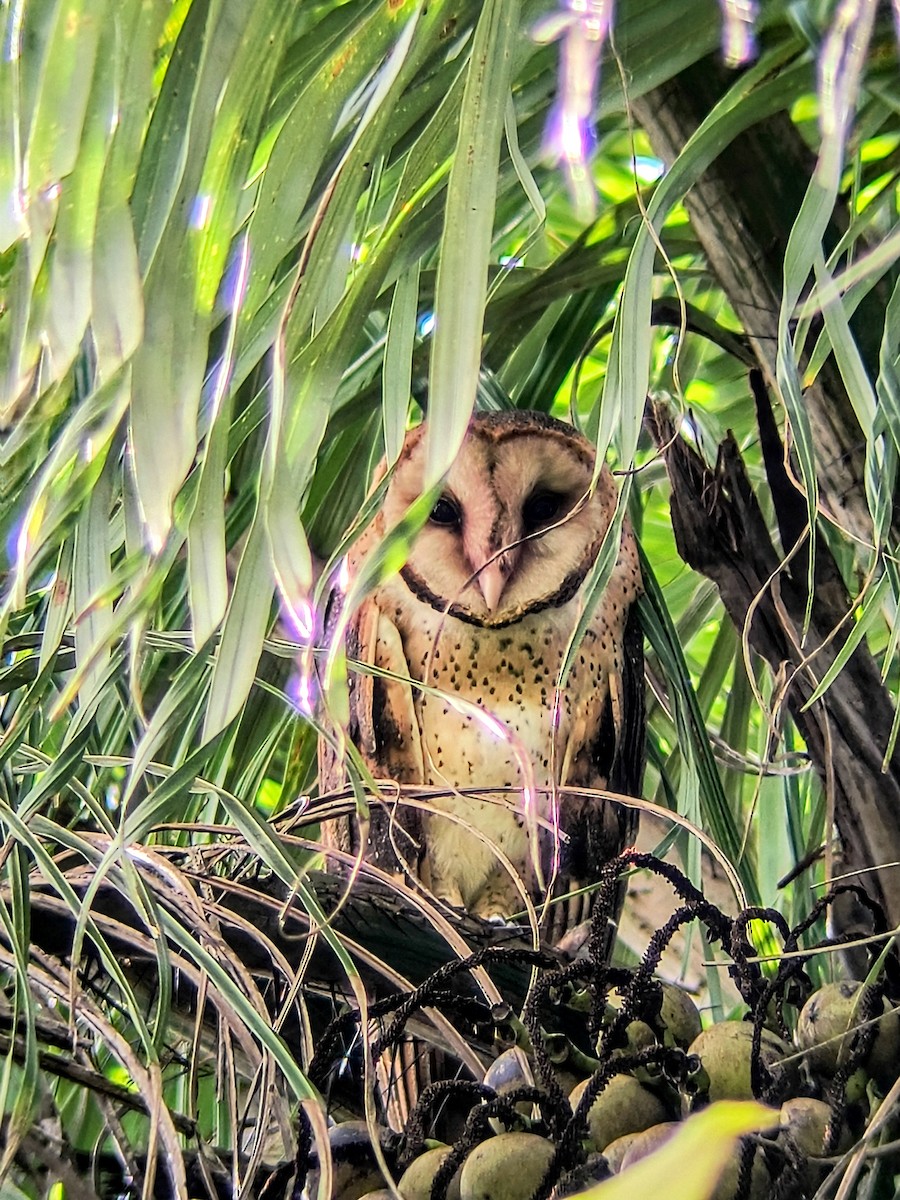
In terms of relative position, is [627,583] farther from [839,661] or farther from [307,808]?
[839,661]

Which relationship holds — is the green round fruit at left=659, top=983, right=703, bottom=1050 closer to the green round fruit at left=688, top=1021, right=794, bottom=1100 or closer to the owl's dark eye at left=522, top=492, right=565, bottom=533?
the green round fruit at left=688, top=1021, right=794, bottom=1100

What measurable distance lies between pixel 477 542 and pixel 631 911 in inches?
21.4

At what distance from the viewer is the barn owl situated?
4.51ft

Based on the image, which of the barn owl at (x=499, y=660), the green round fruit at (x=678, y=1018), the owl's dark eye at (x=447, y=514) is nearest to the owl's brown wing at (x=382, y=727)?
the barn owl at (x=499, y=660)

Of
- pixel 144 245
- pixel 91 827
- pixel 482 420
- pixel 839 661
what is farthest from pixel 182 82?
pixel 482 420

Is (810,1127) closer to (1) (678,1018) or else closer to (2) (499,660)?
(1) (678,1018)

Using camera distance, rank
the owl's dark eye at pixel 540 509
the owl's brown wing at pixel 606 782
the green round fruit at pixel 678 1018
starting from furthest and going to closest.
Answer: the owl's dark eye at pixel 540 509
the owl's brown wing at pixel 606 782
the green round fruit at pixel 678 1018

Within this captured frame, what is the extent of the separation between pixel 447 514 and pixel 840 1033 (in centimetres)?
93

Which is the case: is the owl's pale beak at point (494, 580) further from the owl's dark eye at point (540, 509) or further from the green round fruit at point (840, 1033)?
the green round fruit at point (840, 1033)

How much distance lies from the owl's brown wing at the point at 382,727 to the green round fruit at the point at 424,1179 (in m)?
0.79

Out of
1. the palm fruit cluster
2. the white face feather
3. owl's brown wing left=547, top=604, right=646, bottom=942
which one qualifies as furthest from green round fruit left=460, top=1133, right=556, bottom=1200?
the white face feather

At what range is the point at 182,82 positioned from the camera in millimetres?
613

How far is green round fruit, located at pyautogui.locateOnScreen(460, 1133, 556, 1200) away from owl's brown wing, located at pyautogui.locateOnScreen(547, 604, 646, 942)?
2.55 feet

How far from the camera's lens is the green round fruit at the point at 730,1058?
22.6 inches
